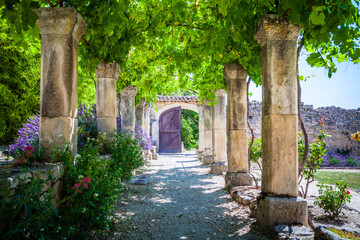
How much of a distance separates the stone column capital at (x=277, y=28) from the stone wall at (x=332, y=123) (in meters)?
9.42

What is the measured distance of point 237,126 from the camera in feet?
16.8

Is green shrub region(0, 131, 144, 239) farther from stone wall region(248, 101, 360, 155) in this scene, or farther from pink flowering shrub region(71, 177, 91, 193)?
stone wall region(248, 101, 360, 155)

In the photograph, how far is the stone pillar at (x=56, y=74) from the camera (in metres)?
2.96

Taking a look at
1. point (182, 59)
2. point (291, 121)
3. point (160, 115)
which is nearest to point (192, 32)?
point (182, 59)

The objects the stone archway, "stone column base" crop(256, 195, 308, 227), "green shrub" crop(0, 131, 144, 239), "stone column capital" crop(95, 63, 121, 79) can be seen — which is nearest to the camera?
"green shrub" crop(0, 131, 144, 239)

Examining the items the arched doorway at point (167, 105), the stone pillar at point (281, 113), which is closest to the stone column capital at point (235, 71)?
the stone pillar at point (281, 113)

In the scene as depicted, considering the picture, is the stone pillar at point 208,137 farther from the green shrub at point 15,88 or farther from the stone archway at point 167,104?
the green shrub at point 15,88

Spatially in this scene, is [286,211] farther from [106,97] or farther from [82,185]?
[106,97]

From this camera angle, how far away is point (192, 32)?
4.55 m

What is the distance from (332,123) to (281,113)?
11.8 m

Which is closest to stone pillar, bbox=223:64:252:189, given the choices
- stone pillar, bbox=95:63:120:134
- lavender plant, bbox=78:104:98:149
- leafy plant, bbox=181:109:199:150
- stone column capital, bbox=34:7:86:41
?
stone pillar, bbox=95:63:120:134

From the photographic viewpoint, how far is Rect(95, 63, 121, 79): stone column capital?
5.15 m

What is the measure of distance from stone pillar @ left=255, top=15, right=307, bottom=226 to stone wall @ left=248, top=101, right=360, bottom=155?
933cm

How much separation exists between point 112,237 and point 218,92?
19.5 ft
